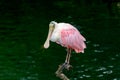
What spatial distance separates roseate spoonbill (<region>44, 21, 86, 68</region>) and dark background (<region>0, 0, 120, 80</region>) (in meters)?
15.0

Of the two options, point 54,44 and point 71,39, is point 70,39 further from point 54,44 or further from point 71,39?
point 54,44

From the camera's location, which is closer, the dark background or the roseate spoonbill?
the roseate spoonbill

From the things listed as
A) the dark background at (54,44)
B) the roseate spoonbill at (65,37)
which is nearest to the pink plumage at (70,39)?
the roseate spoonbill at (65,37)

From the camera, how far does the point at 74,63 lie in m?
28.3

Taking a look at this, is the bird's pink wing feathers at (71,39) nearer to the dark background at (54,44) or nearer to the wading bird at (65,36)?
the wading bird at (65,36)

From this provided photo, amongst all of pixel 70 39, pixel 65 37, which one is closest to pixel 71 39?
pixel 70 39

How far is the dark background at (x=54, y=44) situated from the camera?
2647 cm

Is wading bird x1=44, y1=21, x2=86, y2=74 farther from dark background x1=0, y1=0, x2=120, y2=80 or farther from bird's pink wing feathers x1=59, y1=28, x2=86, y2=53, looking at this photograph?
dark background x1=0, y1=0, x2=120, y2=80

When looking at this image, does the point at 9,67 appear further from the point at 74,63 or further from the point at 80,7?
the point at 80,7

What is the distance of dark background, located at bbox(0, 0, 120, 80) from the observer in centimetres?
2647

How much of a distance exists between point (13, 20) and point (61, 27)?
108 ft

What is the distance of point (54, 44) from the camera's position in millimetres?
33219

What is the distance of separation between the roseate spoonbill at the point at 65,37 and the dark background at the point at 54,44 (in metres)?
15.0

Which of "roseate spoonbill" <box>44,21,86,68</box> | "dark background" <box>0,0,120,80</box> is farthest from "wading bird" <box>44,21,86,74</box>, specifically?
"dark background" <box>0,0,120,80</box>
